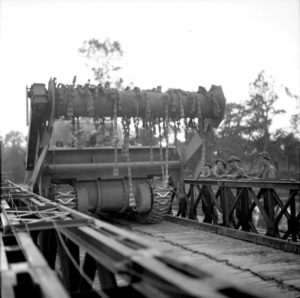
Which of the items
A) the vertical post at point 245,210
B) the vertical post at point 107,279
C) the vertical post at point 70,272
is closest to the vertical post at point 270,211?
the vertical post at point 245,210

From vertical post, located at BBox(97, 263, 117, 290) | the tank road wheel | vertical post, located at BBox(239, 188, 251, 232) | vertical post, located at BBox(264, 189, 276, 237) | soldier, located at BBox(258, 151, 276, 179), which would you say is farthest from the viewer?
the tank road wheel

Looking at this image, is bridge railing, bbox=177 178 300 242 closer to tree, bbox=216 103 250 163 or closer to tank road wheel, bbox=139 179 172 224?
tank road wheel, bbox=139 179 172 224

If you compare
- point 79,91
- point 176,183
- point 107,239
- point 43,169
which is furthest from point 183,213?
point 107,239

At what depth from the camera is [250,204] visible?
7758 millimetres

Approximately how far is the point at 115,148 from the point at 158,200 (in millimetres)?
2034

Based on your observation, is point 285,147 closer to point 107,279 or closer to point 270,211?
point 270,211

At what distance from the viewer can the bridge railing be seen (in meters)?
6.46

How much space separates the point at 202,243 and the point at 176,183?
6.57 ft

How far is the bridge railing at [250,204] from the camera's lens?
6465 mm

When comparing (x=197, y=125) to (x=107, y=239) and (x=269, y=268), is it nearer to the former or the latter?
(x=269, y=268)

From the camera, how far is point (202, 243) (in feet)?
23.5

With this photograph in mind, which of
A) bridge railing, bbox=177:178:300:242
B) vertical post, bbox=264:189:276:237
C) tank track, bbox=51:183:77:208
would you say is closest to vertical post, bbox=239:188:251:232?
bridge railing, bbox=177:178:300:242

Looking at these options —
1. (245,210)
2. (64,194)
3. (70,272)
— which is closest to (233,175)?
(245,210)

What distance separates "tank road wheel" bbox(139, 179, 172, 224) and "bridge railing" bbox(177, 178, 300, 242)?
618 mm
